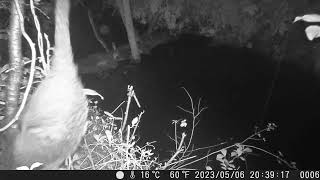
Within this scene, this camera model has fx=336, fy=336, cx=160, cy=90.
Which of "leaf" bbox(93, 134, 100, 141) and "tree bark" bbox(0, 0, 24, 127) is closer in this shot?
"tree bark" bbox(0, 0, 24, 127)

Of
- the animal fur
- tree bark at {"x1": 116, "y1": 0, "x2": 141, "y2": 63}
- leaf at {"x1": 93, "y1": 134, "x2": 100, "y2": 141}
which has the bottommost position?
leaf at {"x1": 93, "y1": 134, "x2": 100, "y2": 141}

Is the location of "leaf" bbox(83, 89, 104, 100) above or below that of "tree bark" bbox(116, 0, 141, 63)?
below

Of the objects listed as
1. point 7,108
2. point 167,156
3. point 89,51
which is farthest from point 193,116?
point 7,108

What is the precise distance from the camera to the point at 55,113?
131cm

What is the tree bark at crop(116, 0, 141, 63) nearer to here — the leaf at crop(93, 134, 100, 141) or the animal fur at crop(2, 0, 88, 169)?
the animal fur at crop(2, 0, 88, 169)

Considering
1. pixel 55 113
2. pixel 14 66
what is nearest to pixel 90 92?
pixel 55 113

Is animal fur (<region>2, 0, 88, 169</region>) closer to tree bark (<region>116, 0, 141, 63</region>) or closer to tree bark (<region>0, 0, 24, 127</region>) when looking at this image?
tree bark (<region>0, 0, 24, 127</region>)

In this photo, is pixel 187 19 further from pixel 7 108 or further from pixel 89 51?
pixel 7 108

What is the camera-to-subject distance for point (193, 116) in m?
1.43

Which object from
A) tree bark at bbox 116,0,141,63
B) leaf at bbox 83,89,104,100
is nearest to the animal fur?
leaf at bbox 83,89,104,100

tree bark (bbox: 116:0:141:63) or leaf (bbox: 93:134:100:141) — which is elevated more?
tree bark (bbox: 116:0:141:63)

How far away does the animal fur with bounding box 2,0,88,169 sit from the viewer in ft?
4.30

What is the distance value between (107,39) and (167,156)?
0.56m

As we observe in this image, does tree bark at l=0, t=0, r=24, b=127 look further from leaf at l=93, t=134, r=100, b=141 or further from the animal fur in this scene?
leaf at l=93, t=134, r=100, b=141
